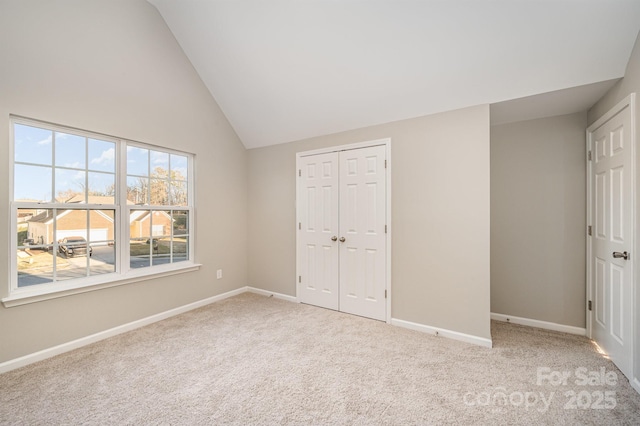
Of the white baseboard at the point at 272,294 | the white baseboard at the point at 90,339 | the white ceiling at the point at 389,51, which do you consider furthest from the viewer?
the white baseboard at the point at 272,294

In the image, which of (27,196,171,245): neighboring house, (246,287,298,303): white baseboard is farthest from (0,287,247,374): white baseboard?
(27,196,171,245): neighboring house

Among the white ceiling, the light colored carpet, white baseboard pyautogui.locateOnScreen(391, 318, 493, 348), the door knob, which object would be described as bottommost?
the light colored carpet

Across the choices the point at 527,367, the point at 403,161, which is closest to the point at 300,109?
the point at 403,161

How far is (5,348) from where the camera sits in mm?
2193

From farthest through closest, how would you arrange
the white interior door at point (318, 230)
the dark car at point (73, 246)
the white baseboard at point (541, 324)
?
the white interior door at point (318, 230) < the white baseboard at point (541, 324) < the dark car at point (73, 246)

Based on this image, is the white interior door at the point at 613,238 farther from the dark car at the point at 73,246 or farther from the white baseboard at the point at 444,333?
the dark car at the point at 73,246

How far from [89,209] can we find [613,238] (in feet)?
15.9

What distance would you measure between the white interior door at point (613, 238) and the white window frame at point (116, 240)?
4.31 metres

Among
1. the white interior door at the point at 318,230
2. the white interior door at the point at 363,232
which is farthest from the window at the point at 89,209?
the white interior door at the point at 363,232

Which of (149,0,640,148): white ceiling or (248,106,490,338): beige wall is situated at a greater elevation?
(149,0,640,148): white ceiling

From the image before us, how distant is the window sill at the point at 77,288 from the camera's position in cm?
227

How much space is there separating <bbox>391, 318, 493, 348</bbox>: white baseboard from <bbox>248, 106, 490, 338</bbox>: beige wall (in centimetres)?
4

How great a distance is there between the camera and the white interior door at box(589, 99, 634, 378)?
2121 mm

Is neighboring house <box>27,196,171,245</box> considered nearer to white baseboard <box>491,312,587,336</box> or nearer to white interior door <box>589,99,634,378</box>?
white baseboard <box>491,312,587,336</box>
